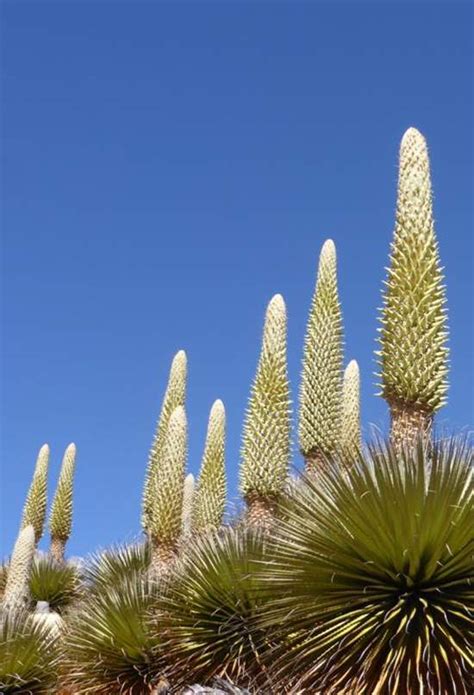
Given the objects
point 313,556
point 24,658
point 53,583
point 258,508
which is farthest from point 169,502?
point 313,556

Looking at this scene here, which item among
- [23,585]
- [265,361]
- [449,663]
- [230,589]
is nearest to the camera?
[449,663]

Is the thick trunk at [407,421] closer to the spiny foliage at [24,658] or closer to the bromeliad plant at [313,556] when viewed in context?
the bromeliad plant at [313,556]

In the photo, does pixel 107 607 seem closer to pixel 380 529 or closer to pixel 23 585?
pixel 23 585

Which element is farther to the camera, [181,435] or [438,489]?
[181,435]

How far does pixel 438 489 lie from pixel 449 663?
110cm

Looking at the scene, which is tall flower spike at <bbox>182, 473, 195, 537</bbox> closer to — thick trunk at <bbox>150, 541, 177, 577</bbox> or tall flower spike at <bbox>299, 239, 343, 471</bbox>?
thick trunk at <bbox>150, 541, 177, 577</bbox>

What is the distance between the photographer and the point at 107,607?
10055 millimetres

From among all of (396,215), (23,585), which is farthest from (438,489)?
(23,585)

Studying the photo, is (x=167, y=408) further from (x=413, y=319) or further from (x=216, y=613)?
(x=413, y=319)

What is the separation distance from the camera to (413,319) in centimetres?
769

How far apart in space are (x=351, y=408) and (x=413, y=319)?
5.24 metres

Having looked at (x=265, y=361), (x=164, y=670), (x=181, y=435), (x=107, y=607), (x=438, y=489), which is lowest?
(x=164, y=670)

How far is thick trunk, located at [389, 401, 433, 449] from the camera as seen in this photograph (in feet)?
24.6

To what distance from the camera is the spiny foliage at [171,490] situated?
37.6ft
